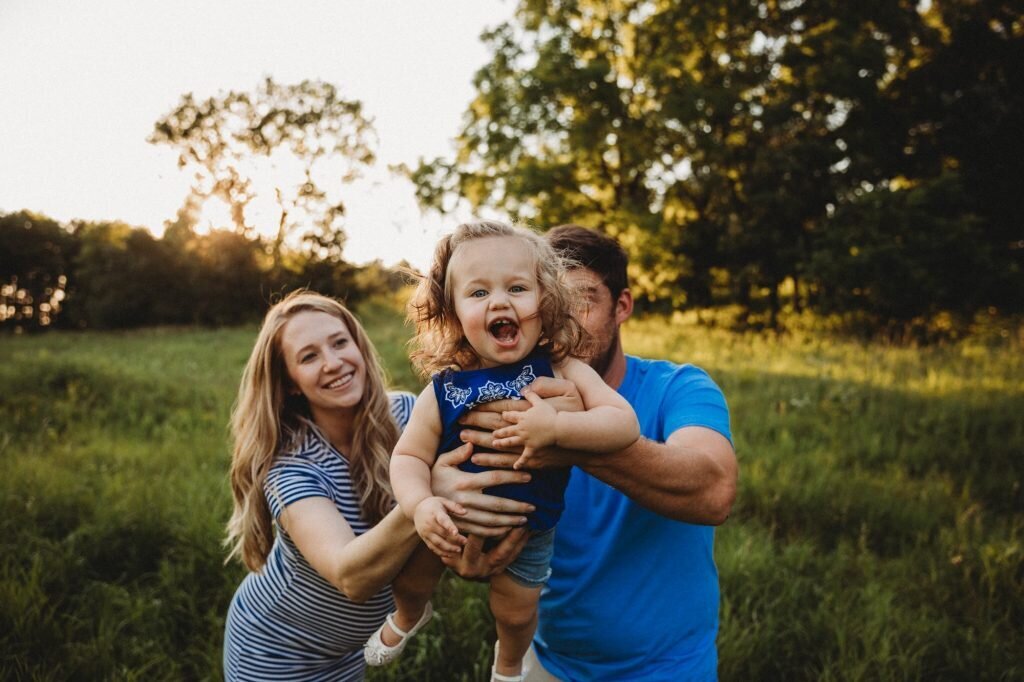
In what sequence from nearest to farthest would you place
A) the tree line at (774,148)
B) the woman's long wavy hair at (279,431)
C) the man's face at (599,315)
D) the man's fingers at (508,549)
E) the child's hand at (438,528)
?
the child's hand at (438,528), the man's fingers at (508,549), the woman's long wavy hair at (279,431), the man's face at (599,315), the tree line at (774,148)

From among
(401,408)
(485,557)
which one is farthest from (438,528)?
(401,408)

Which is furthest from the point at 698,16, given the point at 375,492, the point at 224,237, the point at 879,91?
the point at 224,237

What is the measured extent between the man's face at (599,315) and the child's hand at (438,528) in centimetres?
97

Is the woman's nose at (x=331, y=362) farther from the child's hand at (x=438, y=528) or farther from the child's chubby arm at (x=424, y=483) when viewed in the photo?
the child's hand at (x=438, y=528)

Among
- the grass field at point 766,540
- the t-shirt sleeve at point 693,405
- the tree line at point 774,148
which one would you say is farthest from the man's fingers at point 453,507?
the tree line at point 774,148

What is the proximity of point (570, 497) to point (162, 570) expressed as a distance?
3.01 m

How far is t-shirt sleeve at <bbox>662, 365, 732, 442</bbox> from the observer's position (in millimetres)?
1983

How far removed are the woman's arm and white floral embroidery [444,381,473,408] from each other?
1.20ft

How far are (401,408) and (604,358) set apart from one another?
0.98 metres

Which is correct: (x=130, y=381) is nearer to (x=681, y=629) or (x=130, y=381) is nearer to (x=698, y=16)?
(x=681, y=629)

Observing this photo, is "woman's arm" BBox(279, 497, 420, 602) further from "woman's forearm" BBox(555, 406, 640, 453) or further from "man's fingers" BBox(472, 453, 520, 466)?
"woman's forearm" BBox(555, 406, 640, 453)

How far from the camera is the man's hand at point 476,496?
61.6 inches

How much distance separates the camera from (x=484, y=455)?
164 cm

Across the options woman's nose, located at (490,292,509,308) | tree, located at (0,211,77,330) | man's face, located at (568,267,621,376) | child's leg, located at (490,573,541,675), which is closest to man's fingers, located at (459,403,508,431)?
woman's nose, located at (490,292,509,308)
